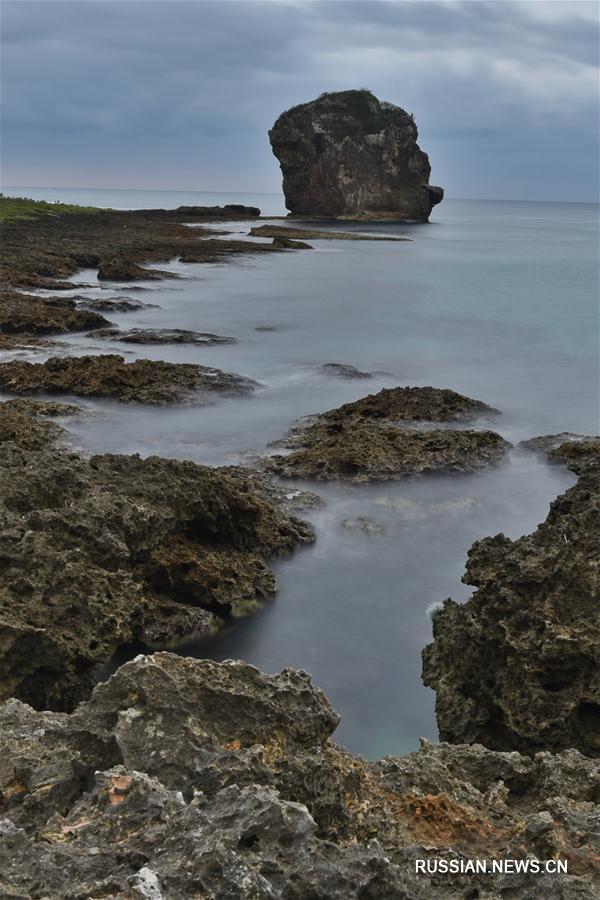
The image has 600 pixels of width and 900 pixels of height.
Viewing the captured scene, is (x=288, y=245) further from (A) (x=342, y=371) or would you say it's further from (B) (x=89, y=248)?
(A) (x=342, y=371)

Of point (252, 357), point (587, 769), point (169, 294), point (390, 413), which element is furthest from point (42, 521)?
point (169, 294)

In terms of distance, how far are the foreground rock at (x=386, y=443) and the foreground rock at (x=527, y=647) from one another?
4774mm

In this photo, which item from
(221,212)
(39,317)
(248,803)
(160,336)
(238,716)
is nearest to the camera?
(248,803)

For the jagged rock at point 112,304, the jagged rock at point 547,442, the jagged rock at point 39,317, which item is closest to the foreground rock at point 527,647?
the jagged rock at point 547,442

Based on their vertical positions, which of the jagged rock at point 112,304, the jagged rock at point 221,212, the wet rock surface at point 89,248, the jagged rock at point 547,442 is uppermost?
the jagged rock at point 221,212

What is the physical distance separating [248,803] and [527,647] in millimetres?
2647

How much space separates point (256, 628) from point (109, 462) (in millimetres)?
1876

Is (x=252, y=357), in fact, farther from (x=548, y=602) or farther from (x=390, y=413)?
(x=548, y=602)

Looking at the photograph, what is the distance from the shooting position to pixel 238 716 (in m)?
3.11

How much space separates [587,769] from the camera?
333 centimetres

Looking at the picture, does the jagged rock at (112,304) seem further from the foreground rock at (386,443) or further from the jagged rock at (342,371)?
the foreground rock at (386,443)

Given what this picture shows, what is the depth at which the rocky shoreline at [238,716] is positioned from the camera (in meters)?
2.38

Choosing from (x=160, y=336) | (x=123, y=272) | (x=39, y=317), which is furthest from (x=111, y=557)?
(x=123, y=272)

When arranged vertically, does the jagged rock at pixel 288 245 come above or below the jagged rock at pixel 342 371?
above
